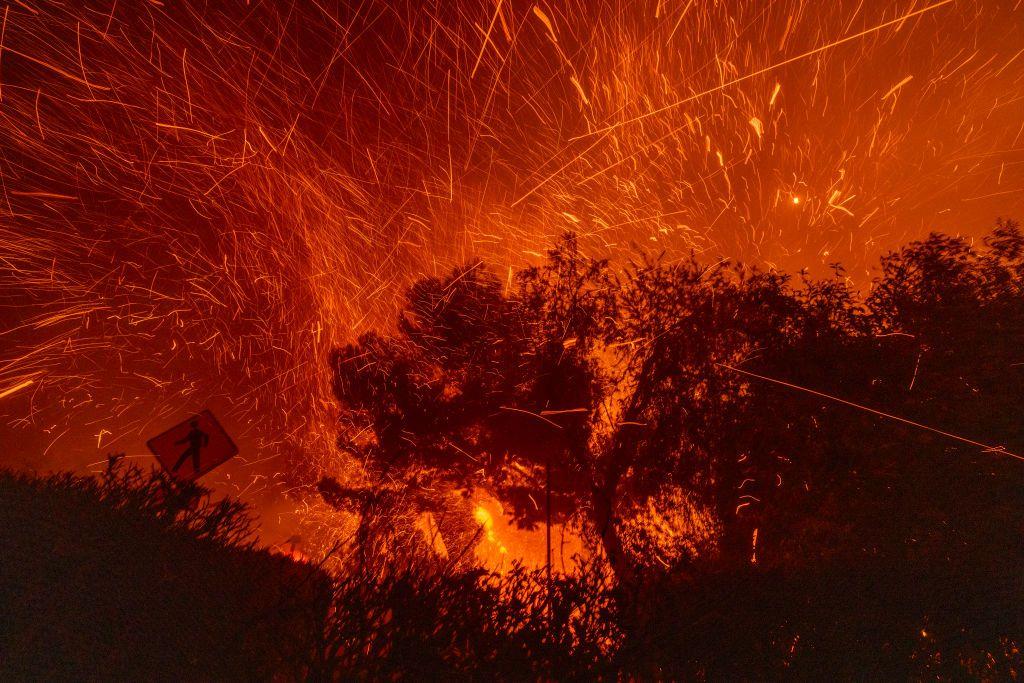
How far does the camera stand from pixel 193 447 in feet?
19.5

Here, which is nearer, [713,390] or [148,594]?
[148,594]

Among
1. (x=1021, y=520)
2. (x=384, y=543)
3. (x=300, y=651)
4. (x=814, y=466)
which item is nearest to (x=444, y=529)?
(x=814, y=466)

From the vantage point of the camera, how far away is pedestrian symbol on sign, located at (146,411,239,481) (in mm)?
5766

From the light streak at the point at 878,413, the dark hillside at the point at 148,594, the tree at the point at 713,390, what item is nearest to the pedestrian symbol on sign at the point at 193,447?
the dark hillside at the point at 148,594

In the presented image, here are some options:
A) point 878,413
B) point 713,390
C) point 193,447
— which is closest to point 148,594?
point 193,447

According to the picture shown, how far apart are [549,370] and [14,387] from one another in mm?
8394

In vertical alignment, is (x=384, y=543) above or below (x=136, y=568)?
above

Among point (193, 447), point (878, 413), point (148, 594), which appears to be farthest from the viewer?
point (878, 413)

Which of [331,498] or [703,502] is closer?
[703,502]

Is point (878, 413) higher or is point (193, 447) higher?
point (878, 413)

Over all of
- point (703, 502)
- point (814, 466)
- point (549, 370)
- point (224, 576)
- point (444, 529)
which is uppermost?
point (549, 370)

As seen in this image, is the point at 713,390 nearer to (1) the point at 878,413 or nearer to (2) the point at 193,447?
(1) the point at 878,413

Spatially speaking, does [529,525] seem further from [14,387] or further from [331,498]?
[14,387]

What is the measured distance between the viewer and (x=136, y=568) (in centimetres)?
411
